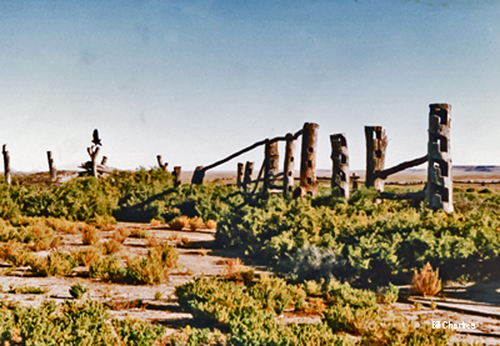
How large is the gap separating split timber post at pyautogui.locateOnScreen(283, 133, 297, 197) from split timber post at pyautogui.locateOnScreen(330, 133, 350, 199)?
60.6 inches

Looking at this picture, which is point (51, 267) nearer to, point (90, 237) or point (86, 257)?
point (86, 257)

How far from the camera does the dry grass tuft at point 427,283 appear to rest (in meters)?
6.58

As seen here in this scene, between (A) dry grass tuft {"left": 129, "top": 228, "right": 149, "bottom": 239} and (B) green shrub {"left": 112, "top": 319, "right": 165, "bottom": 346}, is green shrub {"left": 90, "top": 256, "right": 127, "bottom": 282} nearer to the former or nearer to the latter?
(B) green shrub {"left": 112, "top": 319, "right": 165, "bottom": 346}

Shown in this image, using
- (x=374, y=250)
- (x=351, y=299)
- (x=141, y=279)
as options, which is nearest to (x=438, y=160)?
(x=374, y=250)

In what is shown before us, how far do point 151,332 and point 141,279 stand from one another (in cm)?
325

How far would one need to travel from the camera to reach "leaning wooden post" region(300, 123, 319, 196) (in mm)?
12047

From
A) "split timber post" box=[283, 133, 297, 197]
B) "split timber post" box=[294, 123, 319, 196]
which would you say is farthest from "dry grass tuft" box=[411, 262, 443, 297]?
"split timber post" box=[283, 133, 297, 197]

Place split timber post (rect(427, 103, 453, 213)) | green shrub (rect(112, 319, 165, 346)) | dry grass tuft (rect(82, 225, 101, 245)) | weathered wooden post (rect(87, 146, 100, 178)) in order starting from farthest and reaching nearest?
weathered wooden post (rect(87, 146, 100, 178)) < dry grass tuft (rect(82, 225, 101, 245)) < split timber post (rect(427, 103, 453, 213)) < green shrub (rect(112, 319, 165, 346))

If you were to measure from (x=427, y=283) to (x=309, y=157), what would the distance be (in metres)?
5.88

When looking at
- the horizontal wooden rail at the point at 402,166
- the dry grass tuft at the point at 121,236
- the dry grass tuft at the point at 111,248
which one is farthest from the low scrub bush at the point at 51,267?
the horizontal wooden rail at the point at 402,166

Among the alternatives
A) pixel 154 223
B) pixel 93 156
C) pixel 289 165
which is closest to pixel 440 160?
pixel 289 165

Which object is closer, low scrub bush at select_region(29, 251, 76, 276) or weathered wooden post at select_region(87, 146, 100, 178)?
low scrub bush at select_region(29, 251, 76, 276)

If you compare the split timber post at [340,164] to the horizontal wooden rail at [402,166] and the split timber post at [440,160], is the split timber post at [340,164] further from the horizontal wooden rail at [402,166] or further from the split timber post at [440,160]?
the split timber post at [440,160]

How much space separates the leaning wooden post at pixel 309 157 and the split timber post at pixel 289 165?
0.67m
